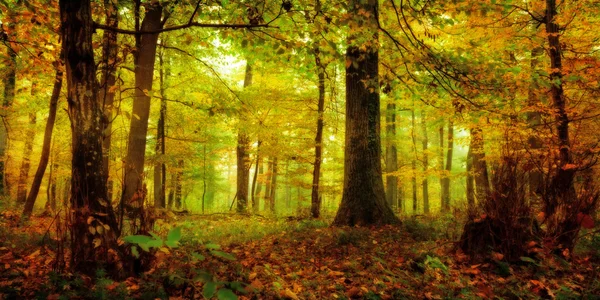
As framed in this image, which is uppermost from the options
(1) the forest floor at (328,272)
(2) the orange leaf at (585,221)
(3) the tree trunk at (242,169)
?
(3) the tree trunk at (242,169)

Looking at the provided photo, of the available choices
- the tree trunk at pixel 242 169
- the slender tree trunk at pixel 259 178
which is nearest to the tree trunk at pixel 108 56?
the slender tree trunk at pixel 259 178

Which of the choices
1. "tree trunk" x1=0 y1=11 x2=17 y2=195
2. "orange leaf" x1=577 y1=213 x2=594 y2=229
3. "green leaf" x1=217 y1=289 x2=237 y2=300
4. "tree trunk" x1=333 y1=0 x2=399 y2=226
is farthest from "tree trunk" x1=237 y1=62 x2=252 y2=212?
"green leaf" x1=217 y1=289 x2=237 y2=300

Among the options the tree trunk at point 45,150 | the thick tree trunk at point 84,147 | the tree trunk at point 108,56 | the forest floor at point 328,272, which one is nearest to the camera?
the forest floor at point 328,272

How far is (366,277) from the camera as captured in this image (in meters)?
4.36

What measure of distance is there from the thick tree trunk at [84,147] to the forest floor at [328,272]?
1.16ft

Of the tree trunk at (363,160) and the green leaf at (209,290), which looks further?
the tree trunk at (363,160)

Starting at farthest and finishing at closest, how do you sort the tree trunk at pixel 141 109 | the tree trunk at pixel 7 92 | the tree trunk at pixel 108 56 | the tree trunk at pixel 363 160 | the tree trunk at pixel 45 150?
the tree trunk at pixel 141 109
the tree trunk at pixel 45 150
the tree trunk at pixel 363 160
the tree trunk at pixel 7 92
the tree trunk at pixel 108 56

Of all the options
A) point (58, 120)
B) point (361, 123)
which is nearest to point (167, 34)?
point (58, 120)

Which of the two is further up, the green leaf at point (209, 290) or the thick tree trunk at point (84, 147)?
the thick tree trunk at point (84, 147)

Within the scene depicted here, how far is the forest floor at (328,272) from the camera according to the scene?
339 centimetres

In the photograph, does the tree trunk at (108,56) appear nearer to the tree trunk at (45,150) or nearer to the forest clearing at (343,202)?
the forest clearing at (343,202)

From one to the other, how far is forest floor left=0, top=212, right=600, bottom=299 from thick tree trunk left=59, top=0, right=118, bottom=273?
35 cm

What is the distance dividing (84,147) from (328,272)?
343 cm

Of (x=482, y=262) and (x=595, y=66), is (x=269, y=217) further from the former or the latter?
(x=595, y=66)
